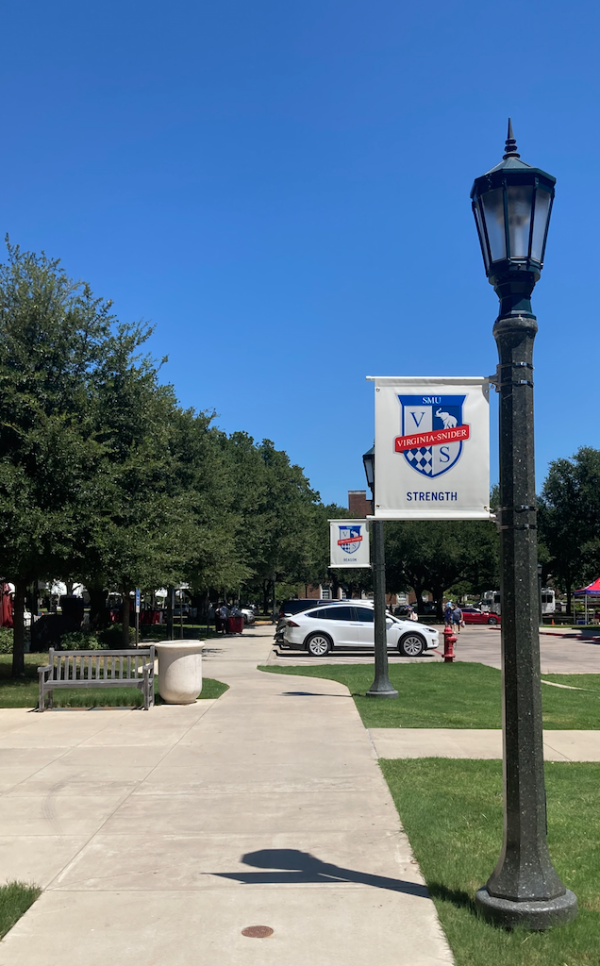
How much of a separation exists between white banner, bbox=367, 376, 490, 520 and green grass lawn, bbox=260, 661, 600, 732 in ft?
17.0

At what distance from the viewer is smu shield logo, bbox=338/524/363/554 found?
75.0ft

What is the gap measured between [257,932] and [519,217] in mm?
4039

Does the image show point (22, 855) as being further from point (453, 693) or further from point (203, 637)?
point (203, 637)

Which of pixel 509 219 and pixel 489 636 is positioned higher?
pixel 509 219

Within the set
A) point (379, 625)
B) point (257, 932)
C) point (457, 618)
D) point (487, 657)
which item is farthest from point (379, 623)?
point (457, 618)

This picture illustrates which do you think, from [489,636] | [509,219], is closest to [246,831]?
[509,219]

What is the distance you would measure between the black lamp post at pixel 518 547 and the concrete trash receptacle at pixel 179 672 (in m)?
8.84

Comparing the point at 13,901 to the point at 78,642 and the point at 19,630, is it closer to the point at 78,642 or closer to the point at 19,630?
the point at 19,630

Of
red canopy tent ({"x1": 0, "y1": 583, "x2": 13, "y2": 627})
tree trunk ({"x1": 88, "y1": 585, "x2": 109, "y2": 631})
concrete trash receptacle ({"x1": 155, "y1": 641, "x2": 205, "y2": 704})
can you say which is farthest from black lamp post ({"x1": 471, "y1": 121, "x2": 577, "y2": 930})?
red canopy tent ({"x1": 0, "y1": 583, "x2": 13, "y2": 627})

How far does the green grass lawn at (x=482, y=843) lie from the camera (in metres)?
4.06

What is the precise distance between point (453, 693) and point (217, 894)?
10.1 m

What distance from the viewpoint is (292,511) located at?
49.7 meters

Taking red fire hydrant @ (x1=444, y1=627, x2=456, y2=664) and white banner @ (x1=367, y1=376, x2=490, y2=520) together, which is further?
red fire hydrant @ (x1=444, y1=627, x2=456, y2=664)

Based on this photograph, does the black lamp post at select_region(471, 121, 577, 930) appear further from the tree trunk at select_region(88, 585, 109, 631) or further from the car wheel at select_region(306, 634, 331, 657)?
the tree trunk at select_region(88, 585, 109, 631)
